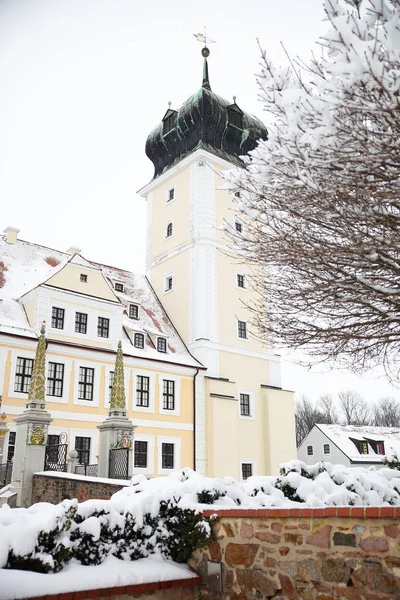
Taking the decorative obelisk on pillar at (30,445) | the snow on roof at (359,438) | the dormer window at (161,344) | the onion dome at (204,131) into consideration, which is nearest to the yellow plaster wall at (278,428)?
the dormer window at (161,344)

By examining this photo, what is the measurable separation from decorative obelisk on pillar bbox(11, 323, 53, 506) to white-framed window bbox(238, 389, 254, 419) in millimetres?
15067

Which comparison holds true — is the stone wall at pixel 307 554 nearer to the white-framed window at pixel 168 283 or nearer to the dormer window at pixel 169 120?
the white-framed window at pixel 168 283

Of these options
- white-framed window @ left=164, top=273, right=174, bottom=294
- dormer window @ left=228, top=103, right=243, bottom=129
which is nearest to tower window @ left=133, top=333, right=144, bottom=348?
white-framed window @ left=164, top=273, right=174, bottom=294

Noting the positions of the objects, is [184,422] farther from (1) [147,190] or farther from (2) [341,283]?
(2) [341,283]

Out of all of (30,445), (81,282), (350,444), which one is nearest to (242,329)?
(81,282)

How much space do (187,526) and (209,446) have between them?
19828mm

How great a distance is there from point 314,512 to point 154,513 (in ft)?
7.21

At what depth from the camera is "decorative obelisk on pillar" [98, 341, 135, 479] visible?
1498 cm

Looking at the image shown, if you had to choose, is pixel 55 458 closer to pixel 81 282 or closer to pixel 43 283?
pixel 43 283

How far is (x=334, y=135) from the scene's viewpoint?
5.14m

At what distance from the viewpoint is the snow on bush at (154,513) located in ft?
18.6

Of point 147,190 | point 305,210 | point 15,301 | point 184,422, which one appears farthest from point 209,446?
point 305,210

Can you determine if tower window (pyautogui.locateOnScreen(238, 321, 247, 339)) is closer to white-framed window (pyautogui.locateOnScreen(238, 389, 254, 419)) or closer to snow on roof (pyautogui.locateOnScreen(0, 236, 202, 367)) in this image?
white-framed window (pyautogui.locateOnScreen(238, 389, 254, 419))

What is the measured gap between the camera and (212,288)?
29.5 meters
